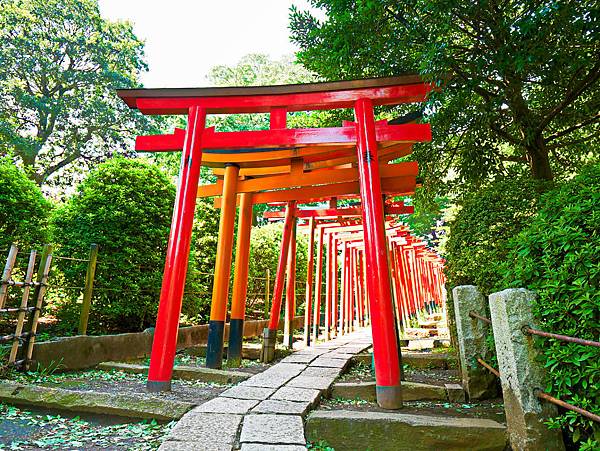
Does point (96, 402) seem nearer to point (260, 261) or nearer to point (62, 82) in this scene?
point (260, 261)

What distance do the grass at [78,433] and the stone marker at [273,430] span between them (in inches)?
24.0

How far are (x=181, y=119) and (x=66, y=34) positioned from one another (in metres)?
6.15

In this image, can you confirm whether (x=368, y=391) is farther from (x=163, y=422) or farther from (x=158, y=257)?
(x=158, y=257)

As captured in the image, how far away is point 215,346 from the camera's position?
570 centimetres

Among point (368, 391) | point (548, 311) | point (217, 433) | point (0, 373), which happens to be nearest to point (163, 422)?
point (217, 433)

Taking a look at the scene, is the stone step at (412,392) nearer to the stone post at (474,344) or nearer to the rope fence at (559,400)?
the stone post at (474,344)

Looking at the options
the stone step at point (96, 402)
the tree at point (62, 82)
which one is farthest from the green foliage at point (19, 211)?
the tree at point (62, 82)

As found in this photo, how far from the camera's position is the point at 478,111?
19.0 ft

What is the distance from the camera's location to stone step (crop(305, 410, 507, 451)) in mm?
2793

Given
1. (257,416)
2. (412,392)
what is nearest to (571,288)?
(257,416)

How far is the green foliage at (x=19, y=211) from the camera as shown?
636 cm

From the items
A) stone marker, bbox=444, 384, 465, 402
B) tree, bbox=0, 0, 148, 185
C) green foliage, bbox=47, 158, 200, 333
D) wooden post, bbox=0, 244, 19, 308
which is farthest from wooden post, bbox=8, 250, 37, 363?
tree, bbox=0, 0, 148, 185

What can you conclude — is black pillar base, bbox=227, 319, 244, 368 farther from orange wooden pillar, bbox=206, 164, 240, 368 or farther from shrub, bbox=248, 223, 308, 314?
shrub, bbox=248, 223, 308, 314

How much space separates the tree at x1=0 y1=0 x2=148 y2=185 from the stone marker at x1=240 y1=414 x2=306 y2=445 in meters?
16.0
